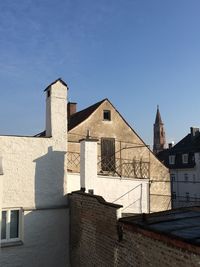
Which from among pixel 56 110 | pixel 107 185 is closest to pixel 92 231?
pixel 56 110

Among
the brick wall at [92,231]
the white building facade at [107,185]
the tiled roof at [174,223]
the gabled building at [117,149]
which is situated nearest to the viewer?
the tiled roof at [174,223]

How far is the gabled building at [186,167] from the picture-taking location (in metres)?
41.9

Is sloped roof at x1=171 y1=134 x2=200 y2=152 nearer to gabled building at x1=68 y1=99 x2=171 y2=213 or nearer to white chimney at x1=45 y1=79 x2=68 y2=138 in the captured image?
gabled building at x1=68 y1=99 x2=171 y2=213

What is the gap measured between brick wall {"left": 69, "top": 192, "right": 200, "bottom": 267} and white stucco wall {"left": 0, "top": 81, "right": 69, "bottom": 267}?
0.53 metres

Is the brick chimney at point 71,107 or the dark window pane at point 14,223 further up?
the brick chimney at point 71,107

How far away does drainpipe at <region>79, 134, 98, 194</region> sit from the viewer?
11.4m

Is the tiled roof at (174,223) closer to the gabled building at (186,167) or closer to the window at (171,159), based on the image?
the gabled building at (186,167)

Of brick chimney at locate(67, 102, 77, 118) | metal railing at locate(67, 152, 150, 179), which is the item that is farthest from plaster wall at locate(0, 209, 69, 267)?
brick chimney at locate(67, 102, 77, 118)

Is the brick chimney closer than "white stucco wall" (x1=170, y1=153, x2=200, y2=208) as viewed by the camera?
Yes

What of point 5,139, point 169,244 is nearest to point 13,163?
point 5,139

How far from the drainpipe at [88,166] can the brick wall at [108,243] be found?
26.7 inches

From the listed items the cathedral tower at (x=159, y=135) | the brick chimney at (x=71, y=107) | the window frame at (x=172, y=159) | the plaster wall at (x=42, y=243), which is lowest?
the plaster wall at (x=42, y=243)

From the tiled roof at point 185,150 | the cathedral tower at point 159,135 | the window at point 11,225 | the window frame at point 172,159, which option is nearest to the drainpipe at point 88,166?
the window at point 11,225

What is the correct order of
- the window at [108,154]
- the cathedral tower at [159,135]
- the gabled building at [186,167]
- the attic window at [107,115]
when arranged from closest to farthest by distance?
the window at [108,154] → the attic window at [107,115] → the gabled building at [186,167] → the cathedral tower at [159,135]
